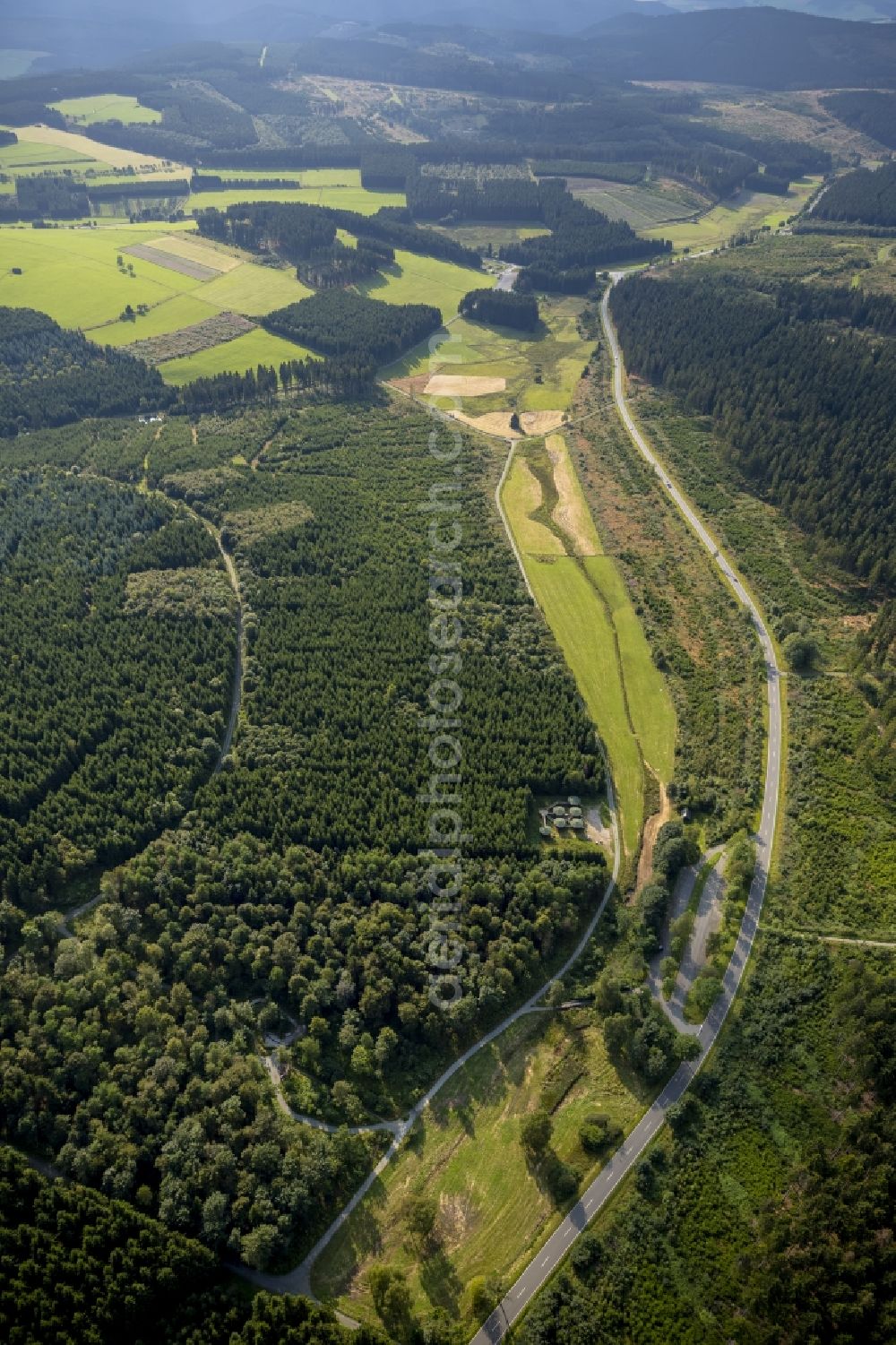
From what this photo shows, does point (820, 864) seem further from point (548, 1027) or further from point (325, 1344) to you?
point (325, 1344)

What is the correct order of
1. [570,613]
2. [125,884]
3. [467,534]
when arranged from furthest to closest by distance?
1. [467,534]
2. [570,613]
3. [125,884]

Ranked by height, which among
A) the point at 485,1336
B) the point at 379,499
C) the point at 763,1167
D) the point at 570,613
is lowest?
the point at 485,1336

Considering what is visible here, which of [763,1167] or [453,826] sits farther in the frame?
[453,826]

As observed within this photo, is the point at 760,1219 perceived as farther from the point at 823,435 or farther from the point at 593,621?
the point at 823,435

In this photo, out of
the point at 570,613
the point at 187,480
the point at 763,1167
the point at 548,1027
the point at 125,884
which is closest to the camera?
the point at 763,1167

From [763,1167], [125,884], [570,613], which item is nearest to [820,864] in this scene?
[763,1167]

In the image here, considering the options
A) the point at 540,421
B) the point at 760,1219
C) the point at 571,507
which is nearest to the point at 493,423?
the point at 540,421

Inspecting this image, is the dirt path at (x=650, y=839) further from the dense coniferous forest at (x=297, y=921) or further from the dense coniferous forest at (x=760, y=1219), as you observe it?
the dense coniferous forest at (x=760, y=1219)

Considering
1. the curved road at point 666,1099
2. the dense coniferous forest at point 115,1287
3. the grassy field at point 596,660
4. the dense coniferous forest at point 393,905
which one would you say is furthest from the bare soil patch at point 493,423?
the dense coniferous forest at point 115,1287
